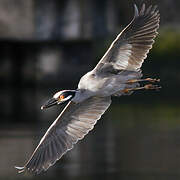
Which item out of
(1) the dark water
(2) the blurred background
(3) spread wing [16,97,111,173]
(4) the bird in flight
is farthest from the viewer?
(2) the blurred background

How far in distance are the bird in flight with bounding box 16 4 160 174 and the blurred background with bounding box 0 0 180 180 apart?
2.78 meters

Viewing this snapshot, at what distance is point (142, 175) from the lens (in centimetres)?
1578

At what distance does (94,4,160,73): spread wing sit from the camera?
12.3m

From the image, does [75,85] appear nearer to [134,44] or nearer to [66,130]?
[66,130]

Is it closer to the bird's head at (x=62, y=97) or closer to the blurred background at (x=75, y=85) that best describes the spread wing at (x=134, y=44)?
the bird's head at (x=62, y=97)

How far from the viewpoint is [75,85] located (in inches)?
1168

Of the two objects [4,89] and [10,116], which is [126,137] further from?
[4,89]

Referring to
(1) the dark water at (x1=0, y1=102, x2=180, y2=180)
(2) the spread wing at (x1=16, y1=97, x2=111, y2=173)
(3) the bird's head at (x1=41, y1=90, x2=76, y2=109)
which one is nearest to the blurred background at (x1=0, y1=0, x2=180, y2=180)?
(1) the dark water at (x1=0, y1=102, x2=180, y2=180)

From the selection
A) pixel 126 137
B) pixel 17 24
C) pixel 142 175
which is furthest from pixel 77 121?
pixel 17 24

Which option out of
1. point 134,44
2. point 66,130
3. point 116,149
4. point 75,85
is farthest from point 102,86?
point 75,85

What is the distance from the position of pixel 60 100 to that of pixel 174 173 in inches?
162

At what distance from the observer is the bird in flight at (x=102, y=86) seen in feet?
40.3

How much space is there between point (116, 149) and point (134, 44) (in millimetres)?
6249

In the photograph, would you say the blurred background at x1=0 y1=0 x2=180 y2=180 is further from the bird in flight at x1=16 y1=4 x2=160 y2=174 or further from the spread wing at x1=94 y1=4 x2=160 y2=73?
the spread wing at x1=94 y1=4 x2=160 y2=73
